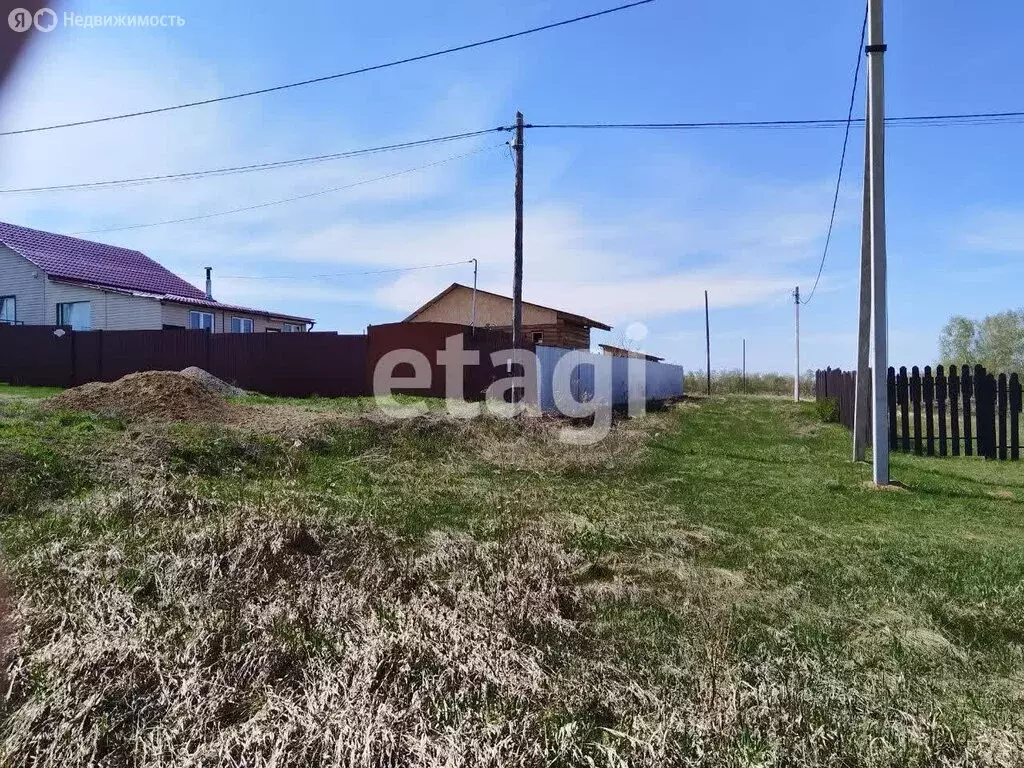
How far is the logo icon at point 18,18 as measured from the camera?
5.38 feet

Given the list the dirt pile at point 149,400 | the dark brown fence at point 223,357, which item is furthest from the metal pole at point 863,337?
the dark brown fence at point 223,357

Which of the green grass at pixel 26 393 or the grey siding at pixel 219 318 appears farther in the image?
the grey siding at pixel 219 318

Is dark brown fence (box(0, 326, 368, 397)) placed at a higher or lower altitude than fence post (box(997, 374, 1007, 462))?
higher

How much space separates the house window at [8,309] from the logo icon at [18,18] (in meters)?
25.1

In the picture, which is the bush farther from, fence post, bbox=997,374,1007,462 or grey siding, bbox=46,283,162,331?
grey siding, bbox=46,283,162,331

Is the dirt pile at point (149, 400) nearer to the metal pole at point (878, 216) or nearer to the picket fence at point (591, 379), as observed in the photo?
the picket fence at point (591, 379)

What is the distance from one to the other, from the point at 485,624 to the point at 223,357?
15787 mm

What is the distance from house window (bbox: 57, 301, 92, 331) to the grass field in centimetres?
1838

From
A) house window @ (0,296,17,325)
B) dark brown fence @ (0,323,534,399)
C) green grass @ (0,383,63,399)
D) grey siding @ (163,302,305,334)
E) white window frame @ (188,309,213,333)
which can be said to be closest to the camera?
green grass @ (0,383,63,399)

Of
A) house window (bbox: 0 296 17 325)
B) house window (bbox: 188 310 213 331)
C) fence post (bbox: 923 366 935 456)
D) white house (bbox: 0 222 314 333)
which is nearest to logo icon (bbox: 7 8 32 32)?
fence post (bbox: 923 366 935 456)

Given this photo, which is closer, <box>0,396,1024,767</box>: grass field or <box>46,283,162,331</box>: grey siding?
<box>0,396,1024,767</box>: grass field

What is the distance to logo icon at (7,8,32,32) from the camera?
1.64m

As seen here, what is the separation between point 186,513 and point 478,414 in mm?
6391

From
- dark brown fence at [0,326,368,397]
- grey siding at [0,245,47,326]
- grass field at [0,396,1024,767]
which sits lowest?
grass field at [0,396,1024,767]
